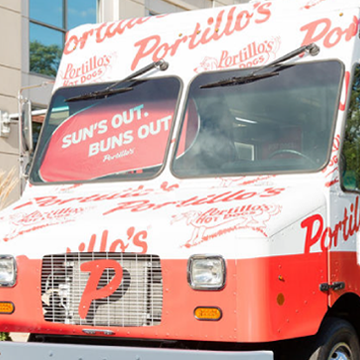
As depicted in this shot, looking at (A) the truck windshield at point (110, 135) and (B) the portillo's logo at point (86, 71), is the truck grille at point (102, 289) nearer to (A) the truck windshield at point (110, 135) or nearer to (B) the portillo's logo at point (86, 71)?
(A) the truck windshield at point (110, 135)

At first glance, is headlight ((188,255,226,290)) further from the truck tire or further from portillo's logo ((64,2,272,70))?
portillo's logo ((64,2,272,70))

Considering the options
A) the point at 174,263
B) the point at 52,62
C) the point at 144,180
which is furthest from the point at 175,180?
the point at 52,62

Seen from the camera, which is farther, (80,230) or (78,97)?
(78,97)

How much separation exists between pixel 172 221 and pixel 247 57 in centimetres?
167

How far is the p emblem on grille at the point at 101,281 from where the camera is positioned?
5.29 metres

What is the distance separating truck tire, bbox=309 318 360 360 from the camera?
17.6ft

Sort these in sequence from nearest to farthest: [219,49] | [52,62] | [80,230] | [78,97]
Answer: [80,230]
[219,49]
[78,97]
[52,62]

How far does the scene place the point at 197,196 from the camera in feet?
18.8

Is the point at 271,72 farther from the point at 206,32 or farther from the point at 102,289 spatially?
the point at 102,289

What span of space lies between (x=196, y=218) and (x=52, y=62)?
1300 centimetres

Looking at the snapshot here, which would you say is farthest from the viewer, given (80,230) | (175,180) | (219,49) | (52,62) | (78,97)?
(52,62)

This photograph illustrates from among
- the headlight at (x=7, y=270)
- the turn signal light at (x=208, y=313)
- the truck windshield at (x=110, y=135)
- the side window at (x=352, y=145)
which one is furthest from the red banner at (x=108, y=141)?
the turn signal light at (x=208, y=313)

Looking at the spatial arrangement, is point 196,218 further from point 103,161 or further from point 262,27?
point 262,27

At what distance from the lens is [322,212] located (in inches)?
215
